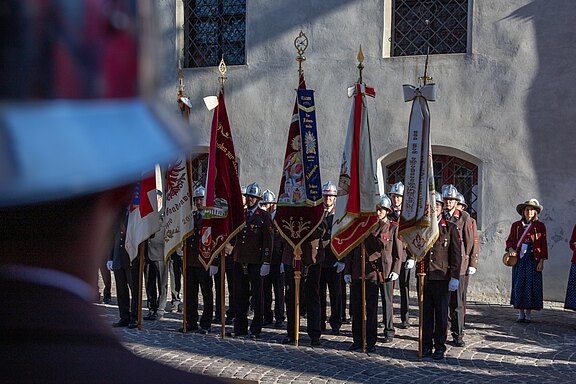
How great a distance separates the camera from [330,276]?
10.4 meters

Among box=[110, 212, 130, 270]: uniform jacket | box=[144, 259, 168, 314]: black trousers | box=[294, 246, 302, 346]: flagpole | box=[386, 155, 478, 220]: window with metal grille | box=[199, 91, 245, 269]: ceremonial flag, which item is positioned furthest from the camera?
box=[386, 155, 478, 220]: window with metal grille

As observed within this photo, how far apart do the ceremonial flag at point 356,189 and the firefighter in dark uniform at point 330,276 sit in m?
1.23

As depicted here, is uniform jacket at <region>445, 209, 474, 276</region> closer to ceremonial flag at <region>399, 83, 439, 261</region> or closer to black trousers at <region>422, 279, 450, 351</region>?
black trousers at <region>422, 279, 450, 351</region>

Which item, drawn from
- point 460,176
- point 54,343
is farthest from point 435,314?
point 54,343

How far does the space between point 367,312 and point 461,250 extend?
1329 mm

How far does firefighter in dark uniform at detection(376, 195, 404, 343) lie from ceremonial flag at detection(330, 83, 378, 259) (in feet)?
1.43

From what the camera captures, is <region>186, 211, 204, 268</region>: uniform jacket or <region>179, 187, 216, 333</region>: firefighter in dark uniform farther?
<region>186, 211, 204, 268</region>: uniform jacket

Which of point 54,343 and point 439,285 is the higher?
point 54,343

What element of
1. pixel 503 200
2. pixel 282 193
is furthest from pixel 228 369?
pixel 503 200

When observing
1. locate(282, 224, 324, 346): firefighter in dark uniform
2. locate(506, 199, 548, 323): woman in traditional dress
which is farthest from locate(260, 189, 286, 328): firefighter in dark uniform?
locate(506, 199, 548, 323): woman in traditional dress

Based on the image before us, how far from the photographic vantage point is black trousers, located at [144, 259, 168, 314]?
35.9 ft

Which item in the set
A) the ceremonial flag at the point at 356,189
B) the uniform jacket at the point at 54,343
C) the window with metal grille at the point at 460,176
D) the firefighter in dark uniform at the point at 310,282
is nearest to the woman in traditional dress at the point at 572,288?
the window with metal grille at the point at 460,176

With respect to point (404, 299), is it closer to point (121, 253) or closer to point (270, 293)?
point (270, 293)

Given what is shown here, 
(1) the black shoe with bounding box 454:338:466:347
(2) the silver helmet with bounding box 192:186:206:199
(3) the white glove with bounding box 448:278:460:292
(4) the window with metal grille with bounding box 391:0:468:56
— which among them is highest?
(4) the window with metal grille with bounding box 391:0:468:56
